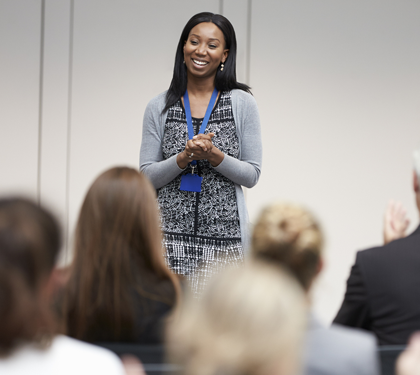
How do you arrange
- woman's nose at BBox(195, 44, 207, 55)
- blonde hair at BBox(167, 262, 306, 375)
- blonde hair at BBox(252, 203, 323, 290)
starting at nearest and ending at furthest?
blonde hair at BBox(167, 262, 306, 375) < blonde hair at BBox(252, 203, 323, 290) < woman's nose at BBox(195, 44, 207, 55)

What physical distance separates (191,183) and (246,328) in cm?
168

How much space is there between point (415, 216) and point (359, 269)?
12.9 ft

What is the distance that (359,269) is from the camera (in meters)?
1.59

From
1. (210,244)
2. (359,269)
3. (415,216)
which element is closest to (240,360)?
(359,269)

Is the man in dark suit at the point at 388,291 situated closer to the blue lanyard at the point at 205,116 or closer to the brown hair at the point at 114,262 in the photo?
the brown hair at the point at 114,262

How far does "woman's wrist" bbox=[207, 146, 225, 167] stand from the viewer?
2464mm

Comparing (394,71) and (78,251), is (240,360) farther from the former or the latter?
(394,71)

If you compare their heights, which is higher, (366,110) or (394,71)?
(394,71)

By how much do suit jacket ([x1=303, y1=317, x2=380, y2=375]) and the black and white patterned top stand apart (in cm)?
131

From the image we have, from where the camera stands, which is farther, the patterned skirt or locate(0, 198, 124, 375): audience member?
the patterned skirt

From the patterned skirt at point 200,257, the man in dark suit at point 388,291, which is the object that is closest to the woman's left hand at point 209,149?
the patterned skirt at point 200,257

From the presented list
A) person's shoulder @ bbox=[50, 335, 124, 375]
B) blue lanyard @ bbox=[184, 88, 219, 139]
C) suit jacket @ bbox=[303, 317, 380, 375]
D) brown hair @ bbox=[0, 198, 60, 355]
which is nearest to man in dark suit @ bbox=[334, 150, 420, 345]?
suit jacket @ bbox=[303, 317, 380, 375]

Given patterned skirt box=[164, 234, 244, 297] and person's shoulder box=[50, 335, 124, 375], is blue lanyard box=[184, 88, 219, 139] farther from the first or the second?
person's shoulder box=[50, 335, 124, 375]

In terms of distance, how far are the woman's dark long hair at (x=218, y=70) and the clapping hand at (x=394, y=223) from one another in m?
1.15
